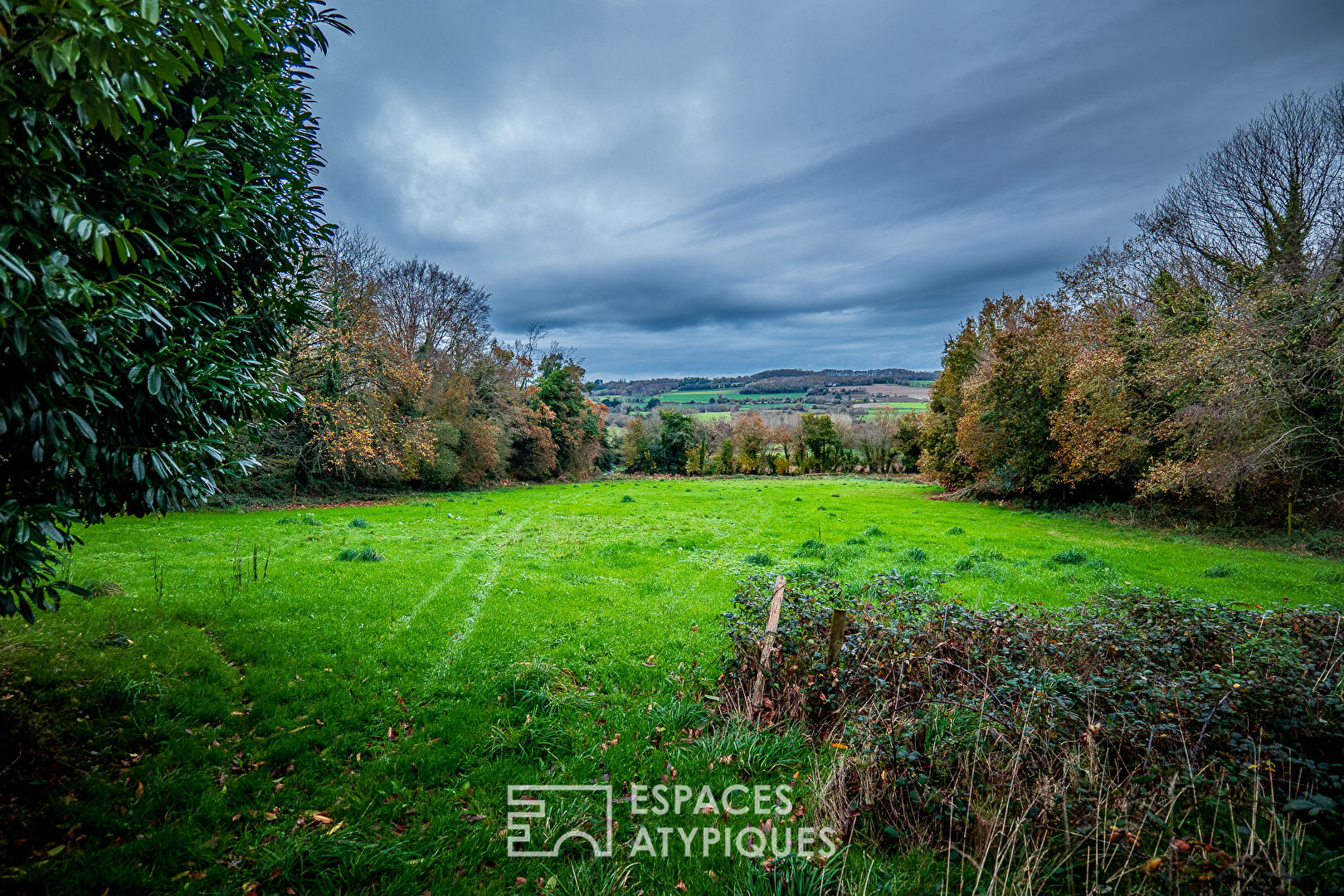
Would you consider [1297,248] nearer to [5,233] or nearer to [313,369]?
[5,233]

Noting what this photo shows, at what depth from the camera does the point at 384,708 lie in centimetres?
552

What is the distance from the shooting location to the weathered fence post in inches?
214

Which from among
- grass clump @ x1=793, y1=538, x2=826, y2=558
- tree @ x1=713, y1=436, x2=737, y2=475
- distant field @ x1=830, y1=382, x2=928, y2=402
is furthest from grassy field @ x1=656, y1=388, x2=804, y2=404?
grass clump @ x1=793, y1=538, x2=826, y2=558

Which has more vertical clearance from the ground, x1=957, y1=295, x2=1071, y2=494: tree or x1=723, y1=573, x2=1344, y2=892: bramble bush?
x1=957, y1=295, x2=1071, y2=494: tree

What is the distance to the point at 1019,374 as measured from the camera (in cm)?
2556

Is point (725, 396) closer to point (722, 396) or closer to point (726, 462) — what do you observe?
point (722, 396)

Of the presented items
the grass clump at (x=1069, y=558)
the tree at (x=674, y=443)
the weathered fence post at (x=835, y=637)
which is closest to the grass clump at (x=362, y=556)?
the weathered fence post at (x=835, y=637)

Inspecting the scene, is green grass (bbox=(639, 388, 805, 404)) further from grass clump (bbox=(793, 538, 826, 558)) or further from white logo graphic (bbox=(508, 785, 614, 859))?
white logo graphic (bbox=(508, 785, 614, 859))

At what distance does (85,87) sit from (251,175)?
1899 mm

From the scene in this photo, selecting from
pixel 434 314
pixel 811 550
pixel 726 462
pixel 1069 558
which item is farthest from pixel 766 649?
pixel 726 462

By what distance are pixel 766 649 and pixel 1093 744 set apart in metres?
2.94

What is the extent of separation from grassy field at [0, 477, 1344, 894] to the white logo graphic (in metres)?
0.10

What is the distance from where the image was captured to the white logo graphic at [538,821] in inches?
146

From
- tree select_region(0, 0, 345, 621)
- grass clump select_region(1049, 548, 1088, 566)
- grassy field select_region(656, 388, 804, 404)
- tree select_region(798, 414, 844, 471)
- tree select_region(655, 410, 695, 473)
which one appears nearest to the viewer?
tree select_region(0, 0, 345, 621)
